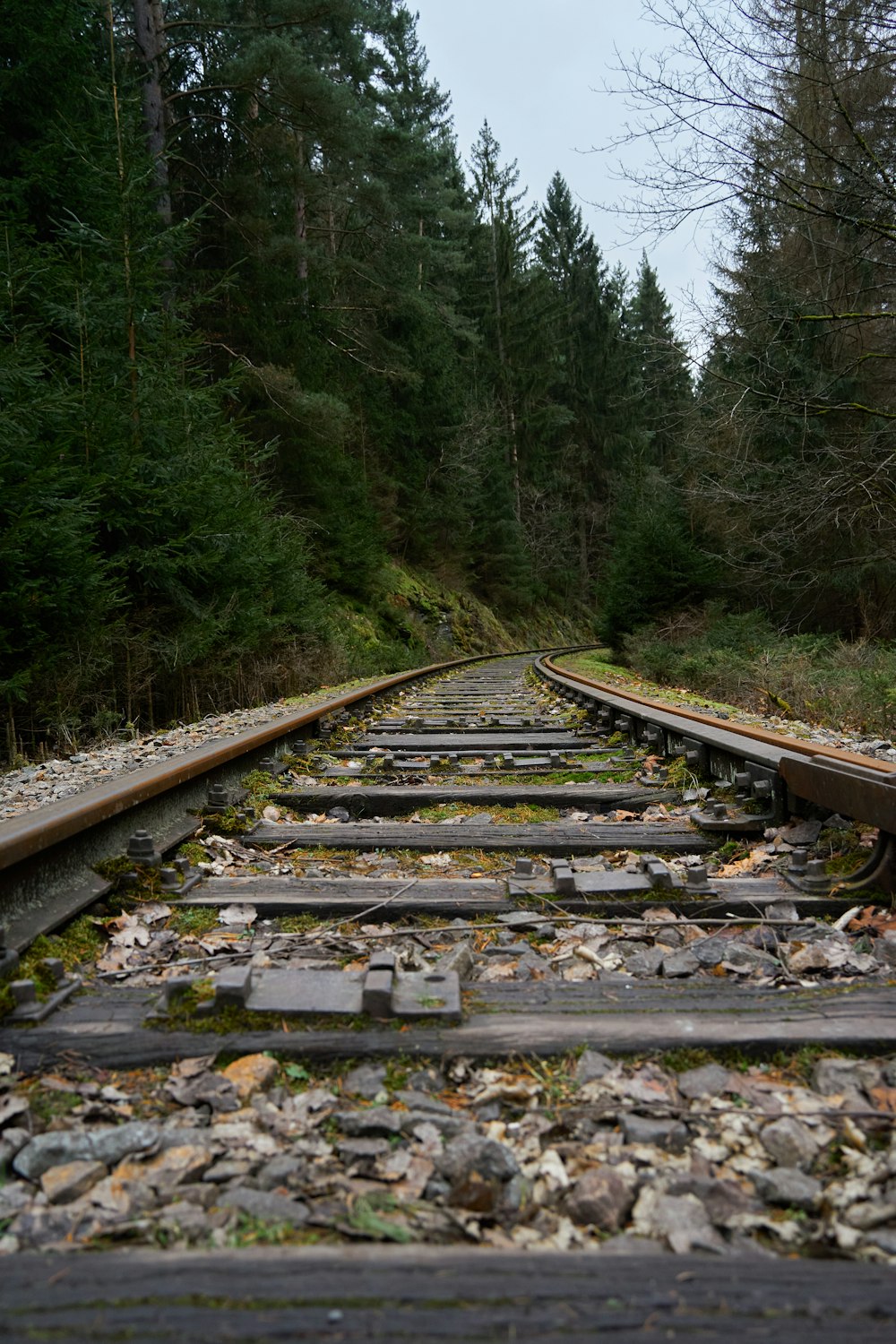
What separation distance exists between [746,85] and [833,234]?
806 cm

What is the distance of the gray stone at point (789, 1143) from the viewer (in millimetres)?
1254

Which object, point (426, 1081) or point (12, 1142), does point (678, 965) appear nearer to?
point (426, 1081)

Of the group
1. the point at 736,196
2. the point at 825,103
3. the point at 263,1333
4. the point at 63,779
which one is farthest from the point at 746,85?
the point at 263,1333

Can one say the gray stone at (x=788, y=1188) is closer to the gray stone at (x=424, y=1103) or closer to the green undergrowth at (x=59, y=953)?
the gray stone at (x=424, y=1103)

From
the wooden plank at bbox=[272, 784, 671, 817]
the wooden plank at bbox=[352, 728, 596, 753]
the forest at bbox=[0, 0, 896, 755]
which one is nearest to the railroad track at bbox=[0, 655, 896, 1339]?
the wooden plank at bbox=[272, 784, 671, 817]

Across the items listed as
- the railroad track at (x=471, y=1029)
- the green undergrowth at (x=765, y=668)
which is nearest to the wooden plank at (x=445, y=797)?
the railroad track at (x=471, y=1029)

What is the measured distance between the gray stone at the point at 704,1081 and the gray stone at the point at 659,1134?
0.09m

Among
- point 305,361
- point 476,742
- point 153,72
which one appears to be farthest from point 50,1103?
point 305,361

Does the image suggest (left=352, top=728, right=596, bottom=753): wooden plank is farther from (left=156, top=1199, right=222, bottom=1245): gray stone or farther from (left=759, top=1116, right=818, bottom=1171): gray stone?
(left=156, top=1199, right=222, bottom=1245): gray stone

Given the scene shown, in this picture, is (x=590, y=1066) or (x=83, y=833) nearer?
(x=590, y=1066)

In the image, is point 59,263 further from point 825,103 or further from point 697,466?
point 697,466

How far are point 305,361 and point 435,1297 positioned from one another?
61.9 ft

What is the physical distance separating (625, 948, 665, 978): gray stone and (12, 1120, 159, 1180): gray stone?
3.64 ft

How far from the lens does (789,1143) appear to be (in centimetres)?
127
